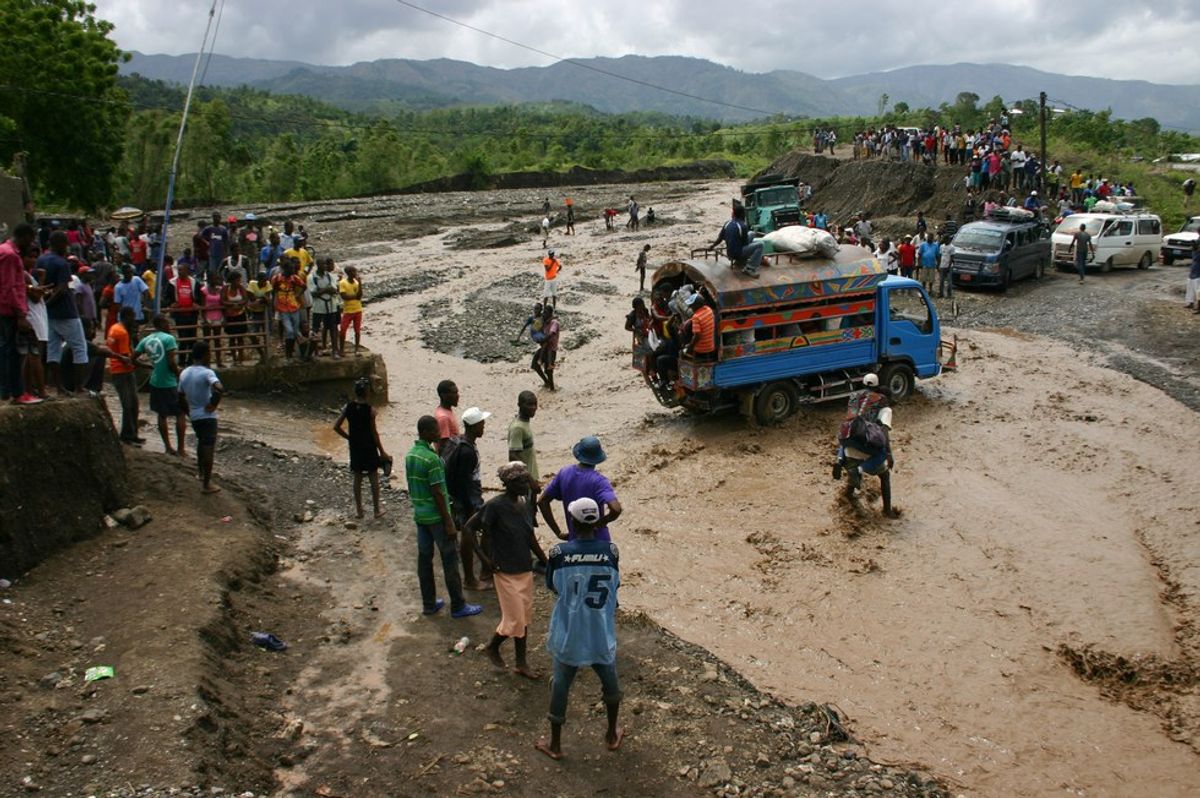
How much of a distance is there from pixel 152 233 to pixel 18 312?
17328mm

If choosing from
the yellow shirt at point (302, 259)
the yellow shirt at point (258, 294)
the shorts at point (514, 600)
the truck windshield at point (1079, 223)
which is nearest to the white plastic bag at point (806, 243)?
the yellow shirt at point (302, 259)

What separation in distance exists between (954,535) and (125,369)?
9.64m

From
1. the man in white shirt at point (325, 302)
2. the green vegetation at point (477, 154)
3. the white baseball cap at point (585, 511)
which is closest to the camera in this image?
the white baseball cap at point (585, 511)

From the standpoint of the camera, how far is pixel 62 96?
3050 centimetres

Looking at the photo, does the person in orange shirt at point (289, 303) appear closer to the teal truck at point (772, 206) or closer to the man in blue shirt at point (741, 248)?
the man in blue shirt at point (741, 248)

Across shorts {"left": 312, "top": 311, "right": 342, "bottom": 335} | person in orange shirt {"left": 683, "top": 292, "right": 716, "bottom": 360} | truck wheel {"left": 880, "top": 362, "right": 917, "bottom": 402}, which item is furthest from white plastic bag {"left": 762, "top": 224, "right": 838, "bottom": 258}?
shorts {"left": 312, "top": 311, "right": 342, "bottom": 335}

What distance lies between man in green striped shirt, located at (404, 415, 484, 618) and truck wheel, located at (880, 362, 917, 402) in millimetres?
9861

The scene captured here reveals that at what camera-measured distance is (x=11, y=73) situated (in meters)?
30.2

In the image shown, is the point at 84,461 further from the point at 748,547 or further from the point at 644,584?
the point at 748,547

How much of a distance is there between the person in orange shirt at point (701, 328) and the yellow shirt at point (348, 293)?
18.4 ft

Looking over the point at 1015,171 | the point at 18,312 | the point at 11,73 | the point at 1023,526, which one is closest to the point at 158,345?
the point at 18,312

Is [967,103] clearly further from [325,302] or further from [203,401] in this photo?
[203,401]

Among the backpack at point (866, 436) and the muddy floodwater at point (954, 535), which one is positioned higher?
the backpack at point (866, 436)

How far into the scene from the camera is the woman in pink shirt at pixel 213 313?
14.5 metres
